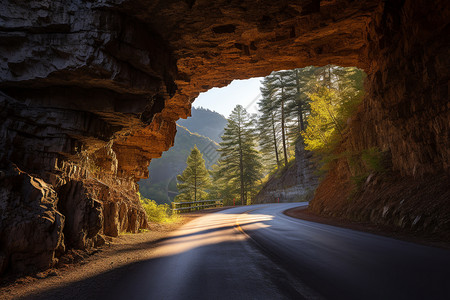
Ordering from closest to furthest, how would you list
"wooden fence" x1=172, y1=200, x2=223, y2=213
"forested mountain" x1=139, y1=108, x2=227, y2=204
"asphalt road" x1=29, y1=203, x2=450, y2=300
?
"asphalt road" x1=29, y1=203, x2=450, y2=300, "wooden fence" x1=172, y1=200, x2=223, y2=213, "forested mountain" x1=139, y1=108, x2=227, y2=204

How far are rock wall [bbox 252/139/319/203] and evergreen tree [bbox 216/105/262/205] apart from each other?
11.4 feet

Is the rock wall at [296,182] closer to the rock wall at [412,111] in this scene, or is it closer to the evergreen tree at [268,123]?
the evergreen tree at [268,123]

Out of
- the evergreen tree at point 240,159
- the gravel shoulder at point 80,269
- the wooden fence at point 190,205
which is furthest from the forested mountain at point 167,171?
the gravel shoulder at point 80,269

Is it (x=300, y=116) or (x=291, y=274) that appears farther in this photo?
(x=300, y=116)

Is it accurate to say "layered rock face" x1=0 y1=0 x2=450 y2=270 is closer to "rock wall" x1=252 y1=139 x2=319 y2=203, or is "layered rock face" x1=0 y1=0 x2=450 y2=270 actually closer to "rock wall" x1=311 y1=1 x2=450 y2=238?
"rock wall" x1=311 y1=1 x2=450 y2=238

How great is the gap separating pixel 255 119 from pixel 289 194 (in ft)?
59.2

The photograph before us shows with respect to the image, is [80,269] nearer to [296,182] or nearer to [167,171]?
[296,182]

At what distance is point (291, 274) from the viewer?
408cm

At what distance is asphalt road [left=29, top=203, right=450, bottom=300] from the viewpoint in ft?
10.9

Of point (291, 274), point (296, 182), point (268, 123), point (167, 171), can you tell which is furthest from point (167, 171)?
point (291, 274)

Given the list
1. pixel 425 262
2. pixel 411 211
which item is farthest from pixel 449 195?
pixel 425 262

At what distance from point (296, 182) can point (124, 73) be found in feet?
106

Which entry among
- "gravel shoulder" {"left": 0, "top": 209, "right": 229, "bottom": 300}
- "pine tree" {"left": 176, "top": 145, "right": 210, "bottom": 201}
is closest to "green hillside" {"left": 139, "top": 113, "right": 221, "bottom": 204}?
"pine tree" {"left": 176, "top": 145, "right": 210, "bottom": 201}

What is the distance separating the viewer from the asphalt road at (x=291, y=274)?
3.34 meters
